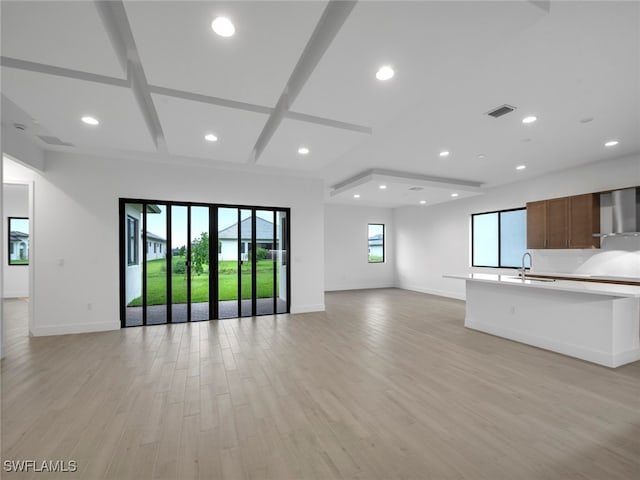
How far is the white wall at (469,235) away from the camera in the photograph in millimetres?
5070

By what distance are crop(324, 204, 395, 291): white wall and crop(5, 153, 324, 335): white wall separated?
465 cm

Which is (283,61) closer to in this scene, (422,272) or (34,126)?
(34,126)

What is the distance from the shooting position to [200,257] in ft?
18.2

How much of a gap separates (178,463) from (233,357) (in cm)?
180

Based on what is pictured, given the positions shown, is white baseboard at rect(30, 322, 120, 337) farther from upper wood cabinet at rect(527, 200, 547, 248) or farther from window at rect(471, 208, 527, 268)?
window at rect(471, 208, 527, 268)

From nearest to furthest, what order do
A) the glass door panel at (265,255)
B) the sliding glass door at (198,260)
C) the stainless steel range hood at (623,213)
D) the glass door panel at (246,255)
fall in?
1. the stainless steel range hood at (623,213)
2. the sliding glass door at (198,260)
3. the glass door panel at (246,255)
4. the glass door panel at (265,255)

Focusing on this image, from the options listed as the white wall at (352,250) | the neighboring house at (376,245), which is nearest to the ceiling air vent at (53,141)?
the white wall at (352,250)

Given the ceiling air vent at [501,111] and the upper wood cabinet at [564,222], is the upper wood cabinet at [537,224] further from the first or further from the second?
the ceiling air vent at [501,111]

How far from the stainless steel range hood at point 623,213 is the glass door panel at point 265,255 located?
614 centimetres

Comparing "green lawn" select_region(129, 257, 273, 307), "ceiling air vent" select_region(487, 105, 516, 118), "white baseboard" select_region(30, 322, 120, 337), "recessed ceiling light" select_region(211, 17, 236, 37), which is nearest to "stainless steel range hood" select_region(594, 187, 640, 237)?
"ceiling air vent" select_region(487, 105, 516, 118)

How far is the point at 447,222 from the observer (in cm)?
856

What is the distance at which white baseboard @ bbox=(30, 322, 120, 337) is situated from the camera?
4508mm

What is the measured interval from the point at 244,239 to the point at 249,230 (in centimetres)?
22
